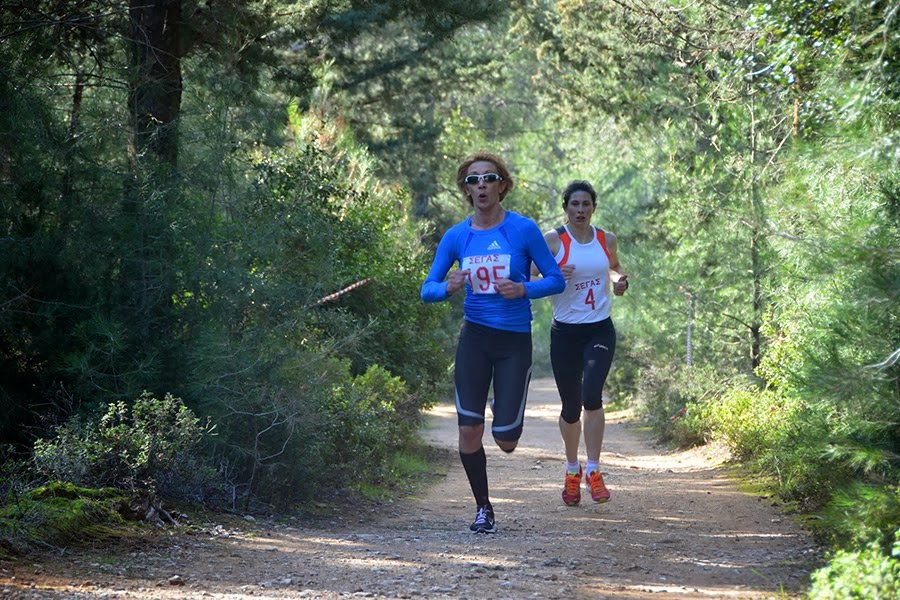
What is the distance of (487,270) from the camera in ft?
24.0

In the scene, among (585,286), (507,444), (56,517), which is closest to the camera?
(56,517)

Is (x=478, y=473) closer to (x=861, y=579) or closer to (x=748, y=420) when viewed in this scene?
(x=861, y=579)

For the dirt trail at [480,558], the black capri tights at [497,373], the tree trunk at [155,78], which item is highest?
the tree trunk at [155,78]

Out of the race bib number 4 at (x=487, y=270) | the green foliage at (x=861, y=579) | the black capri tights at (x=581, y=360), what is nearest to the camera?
the green foliage at (x=861, y=579)

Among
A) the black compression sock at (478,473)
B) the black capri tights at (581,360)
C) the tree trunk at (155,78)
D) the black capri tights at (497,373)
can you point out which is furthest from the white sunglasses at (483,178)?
the tree trunk at (155,78)

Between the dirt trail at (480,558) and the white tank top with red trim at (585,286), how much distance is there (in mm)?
1498

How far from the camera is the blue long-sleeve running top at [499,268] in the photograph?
730cm

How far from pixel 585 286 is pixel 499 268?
1426mm

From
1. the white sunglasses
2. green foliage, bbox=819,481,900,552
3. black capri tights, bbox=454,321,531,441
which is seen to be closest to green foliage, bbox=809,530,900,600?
green foliage, bbox=819,481,900,552

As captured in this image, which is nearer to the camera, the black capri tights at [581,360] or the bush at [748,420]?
the black capri tights at [581,360]

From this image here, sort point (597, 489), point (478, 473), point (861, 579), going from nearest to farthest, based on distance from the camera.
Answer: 1. point (861, 579)
2. point (478, 473)
3. point (597, 489)

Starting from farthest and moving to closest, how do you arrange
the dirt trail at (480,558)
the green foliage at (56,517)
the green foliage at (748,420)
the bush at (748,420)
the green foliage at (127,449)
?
1. the bush at (748,420)
2. the green foliage at (748,420)
3. the green foliage at (127,449)
4. the green foliage at (56,517)
5. the dirt trail at (480,558)

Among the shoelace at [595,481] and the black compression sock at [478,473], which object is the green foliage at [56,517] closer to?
the black compression sock at [478,473]

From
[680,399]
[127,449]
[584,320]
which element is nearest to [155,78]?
[127,449]
